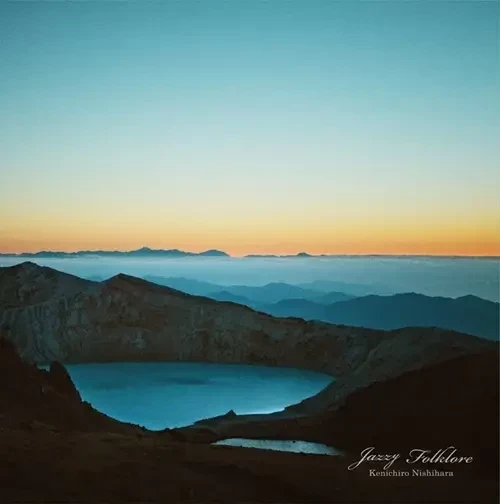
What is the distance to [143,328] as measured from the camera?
1516cm

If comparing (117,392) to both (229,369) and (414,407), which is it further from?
(414,407)

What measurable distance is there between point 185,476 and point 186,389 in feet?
19.3

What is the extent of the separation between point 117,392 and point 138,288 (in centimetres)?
406

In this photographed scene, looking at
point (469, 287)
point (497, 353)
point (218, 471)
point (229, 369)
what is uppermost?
point (469, 287)

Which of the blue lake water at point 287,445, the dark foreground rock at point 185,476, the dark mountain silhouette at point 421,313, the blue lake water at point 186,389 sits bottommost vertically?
the blue lake water at point 186,389

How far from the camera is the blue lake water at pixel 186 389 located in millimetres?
8289

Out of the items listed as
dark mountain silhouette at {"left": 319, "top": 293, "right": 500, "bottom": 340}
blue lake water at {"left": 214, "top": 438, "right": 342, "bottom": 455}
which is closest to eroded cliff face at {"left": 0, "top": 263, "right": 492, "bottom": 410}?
dark mountain silhouette at {"left": 319, "top": 293, "right": 500, "bottom": 340}

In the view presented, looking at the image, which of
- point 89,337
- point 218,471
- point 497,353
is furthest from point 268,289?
point 89,337

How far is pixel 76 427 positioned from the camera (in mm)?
6102

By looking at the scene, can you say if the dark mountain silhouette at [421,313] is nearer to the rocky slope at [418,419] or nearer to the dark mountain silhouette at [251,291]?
the dark mountain silhouette at [251,291]

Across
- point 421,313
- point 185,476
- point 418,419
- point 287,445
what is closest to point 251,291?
point 421,313

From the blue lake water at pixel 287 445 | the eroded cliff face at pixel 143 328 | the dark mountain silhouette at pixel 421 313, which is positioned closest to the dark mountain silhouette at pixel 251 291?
the dark mountain silhouette at pixel 421 313

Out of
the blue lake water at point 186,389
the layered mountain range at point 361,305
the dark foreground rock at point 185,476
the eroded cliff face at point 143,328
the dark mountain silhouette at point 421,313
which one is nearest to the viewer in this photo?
the dark foreground rock at point 185,476

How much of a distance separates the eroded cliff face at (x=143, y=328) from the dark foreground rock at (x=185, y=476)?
633 centimetres
